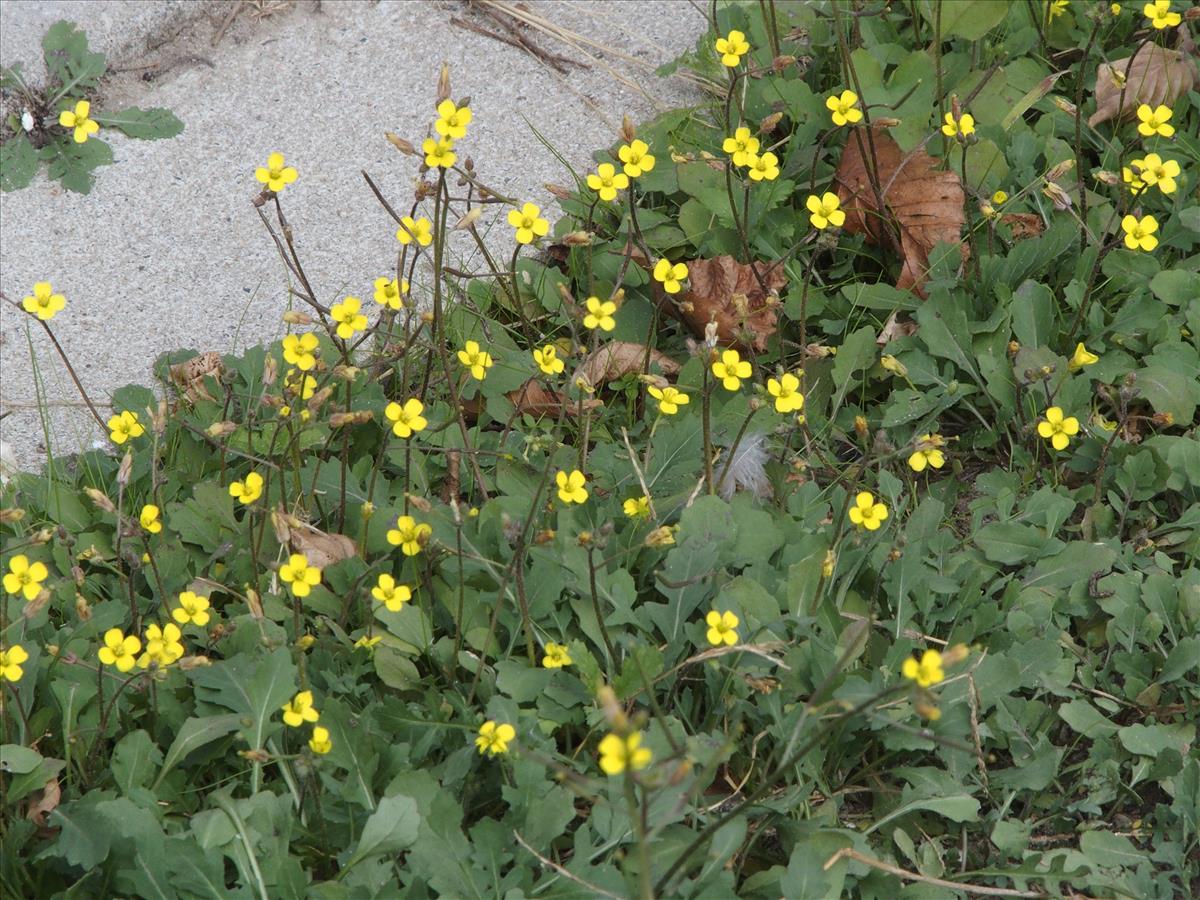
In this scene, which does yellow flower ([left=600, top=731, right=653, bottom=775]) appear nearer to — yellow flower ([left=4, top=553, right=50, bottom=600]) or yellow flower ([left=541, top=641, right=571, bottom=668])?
→ yellow flower ([left=541, top=641, right=571, bottom=668])

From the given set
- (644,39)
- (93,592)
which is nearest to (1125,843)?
(93,592)

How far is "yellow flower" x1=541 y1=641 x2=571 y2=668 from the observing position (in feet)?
8.24

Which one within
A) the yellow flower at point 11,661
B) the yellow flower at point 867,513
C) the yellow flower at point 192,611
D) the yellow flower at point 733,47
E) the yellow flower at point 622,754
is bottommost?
the yellow flower at point 867,513

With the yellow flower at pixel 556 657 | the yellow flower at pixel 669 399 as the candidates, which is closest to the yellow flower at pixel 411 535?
Result: the yellow flower at pixel 556 657

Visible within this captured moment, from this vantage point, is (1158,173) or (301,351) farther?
(1158,173)

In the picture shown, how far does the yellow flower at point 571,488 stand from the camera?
2605 mm

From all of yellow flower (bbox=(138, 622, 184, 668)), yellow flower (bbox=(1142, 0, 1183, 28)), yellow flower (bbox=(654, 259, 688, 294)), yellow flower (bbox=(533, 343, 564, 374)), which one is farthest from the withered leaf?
yellow flower (bbox=(138, 622, 184, 668))

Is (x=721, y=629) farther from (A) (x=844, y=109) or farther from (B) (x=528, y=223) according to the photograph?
(A) (x=844, y=109)

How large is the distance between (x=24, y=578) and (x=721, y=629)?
1.31 metres

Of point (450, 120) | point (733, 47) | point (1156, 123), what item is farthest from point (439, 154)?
point (1156, 123)

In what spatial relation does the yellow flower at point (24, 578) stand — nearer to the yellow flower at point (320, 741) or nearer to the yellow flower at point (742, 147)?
the yellow flower at point (320, 741)

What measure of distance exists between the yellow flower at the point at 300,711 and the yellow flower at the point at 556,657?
1.57ft

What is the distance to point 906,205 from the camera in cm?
340

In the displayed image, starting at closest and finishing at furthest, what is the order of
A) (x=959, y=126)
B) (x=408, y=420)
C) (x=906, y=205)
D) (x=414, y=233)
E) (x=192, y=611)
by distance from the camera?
(x=192, y=611)
(x=408, y=420)
(x=414, y=233)
(x=959, y=126)
(x=906, y=205)
